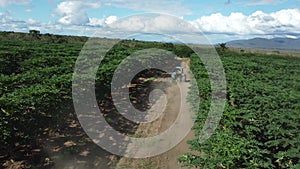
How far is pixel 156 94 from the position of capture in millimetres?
16891

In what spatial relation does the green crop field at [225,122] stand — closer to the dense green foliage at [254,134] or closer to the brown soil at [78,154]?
the dense green foliage at [254,134]

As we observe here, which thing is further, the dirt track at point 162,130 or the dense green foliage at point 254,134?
the dirt track at point 162,130

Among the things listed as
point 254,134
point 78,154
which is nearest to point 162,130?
point 78,154

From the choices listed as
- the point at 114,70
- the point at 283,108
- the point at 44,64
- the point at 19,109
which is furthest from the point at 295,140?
the point at 44,64

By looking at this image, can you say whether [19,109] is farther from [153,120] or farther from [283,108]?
[283,108]

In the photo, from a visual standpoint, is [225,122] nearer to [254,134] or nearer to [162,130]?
[254,134]

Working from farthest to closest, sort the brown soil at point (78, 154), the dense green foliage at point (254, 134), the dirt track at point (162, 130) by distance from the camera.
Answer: the dirt track at point (162, 130) → the brown soil at point (78, 154) → the dense green foliage at point (254, 134)

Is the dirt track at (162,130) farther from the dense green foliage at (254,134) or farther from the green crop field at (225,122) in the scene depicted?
the dense green foliage at (254,134)

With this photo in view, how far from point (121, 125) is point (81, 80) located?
242 centimetres

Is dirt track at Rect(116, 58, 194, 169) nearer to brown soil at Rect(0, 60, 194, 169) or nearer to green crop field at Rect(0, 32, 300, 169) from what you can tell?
brown soil at Rect(0, 60, 194, 169)

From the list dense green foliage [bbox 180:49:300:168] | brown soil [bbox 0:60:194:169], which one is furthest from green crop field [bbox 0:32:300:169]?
brown soil [bbox 0:60:194:169]

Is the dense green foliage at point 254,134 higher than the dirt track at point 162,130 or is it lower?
higher

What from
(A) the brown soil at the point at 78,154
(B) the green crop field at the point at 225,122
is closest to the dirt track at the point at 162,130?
(A) the brown soil at the point at 78,154

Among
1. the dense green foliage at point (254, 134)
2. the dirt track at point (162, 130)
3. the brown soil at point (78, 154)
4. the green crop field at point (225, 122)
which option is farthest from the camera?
the dirt track at point (162, 130)
